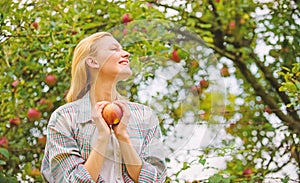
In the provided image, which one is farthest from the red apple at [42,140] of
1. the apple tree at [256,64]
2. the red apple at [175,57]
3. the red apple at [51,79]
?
the red apple at [175,57]

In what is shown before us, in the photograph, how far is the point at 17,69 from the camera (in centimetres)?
229

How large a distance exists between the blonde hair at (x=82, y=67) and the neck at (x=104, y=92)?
0.15 feet

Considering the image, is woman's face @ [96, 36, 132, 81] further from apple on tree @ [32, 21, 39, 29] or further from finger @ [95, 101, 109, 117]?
apple on tree @ [32, 21, 39, 29]

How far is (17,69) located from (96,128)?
1.17m

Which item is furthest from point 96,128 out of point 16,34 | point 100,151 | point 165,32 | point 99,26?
point 99,26

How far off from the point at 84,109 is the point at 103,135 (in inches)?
3.6

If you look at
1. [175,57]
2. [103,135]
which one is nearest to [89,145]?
[103,135]

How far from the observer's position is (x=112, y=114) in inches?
47.3

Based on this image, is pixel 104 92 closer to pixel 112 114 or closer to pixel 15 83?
pixel 112 114

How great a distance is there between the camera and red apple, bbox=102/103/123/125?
3.94 ft

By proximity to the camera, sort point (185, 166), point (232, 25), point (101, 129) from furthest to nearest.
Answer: point (232, 25), point (185, 166), point (101, 129)

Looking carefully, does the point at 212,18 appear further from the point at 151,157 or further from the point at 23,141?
the point at 151,157

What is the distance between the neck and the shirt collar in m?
0.02

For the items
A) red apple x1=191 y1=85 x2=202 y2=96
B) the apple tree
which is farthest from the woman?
the apple tree
